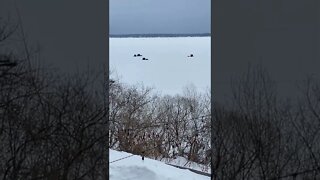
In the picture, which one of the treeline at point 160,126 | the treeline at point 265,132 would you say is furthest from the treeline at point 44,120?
the treeline at point 160,126

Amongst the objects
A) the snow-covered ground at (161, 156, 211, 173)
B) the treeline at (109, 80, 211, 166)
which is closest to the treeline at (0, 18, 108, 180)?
the treeline at (109, 80, 211, 166)

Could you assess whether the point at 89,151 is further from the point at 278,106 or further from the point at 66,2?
the point at 278,106

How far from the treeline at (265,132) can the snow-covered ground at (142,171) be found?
10.2 ft

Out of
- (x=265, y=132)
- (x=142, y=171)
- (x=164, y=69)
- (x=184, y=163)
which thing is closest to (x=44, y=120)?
(x=265, y=132)

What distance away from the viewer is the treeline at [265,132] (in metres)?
10.0

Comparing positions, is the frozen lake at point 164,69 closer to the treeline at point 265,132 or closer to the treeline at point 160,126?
the treeline at point 160,126

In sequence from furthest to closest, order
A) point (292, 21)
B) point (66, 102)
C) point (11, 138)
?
point (292, 21), point (66, 102), point (11, 138)

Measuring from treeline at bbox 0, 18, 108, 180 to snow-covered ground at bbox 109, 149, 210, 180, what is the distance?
3.72 meters

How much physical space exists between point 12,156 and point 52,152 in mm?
595

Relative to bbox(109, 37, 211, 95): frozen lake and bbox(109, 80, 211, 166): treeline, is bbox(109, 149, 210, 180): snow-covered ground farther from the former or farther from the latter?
bbox(109, 37, 211, 95): frozen lake

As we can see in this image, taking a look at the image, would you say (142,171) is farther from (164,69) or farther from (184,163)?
(164,69)

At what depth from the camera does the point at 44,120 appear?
28.5ft

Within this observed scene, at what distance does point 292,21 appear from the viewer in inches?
389

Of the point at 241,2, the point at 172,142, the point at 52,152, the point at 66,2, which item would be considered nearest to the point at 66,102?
the point at 52,152
